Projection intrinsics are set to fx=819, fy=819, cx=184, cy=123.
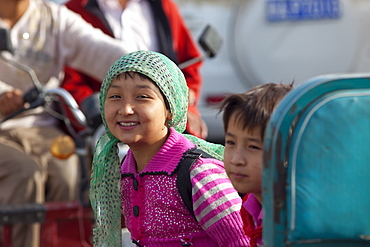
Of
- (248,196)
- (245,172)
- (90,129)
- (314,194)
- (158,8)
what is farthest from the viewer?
(158,8)

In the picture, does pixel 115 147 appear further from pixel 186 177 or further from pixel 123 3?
pixel 123 3

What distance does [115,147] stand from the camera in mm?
2928

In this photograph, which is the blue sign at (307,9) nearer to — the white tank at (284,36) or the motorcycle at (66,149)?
the white tank at (284,36)

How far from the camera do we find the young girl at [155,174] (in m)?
2.62

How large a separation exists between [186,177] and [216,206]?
5.8 inches

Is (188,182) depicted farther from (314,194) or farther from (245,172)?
(314,194)

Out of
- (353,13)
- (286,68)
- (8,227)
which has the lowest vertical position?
(8,227)

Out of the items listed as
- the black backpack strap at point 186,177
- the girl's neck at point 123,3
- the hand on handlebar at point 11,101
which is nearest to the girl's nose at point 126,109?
the black backpack strap at point 186,177

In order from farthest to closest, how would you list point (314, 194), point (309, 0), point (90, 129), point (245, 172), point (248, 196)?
point (309, 0) → point (90, 129) → point (248, 196) → point (245, 172) → point (314, 194)

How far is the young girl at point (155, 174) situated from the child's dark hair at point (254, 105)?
0.27m

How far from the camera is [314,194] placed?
2.04 m

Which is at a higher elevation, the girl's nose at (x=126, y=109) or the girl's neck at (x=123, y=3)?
the girl's neck at (x=123, y=3)

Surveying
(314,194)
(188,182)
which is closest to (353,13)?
(188,182)

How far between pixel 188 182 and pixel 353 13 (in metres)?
4.98
